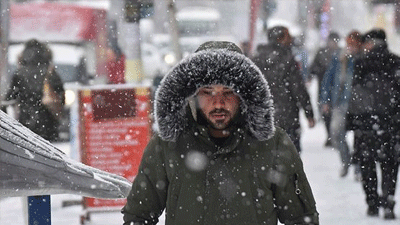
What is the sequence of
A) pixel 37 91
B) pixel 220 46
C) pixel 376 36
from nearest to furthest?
pixel 220 46
pixel 376 36
pixel 37 91

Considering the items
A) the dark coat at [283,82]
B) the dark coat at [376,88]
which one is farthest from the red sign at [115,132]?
the dark coat at [376,88]

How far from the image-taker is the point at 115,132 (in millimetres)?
7594

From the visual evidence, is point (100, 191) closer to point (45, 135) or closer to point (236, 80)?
point (236, 80)

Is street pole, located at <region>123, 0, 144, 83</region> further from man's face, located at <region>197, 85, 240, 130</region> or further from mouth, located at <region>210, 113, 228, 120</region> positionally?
mouth, located at <region>210, 113, 228, 120</region>

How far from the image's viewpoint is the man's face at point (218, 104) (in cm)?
319

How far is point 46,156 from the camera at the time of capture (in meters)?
3.10

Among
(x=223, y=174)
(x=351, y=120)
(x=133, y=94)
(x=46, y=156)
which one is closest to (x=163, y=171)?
(x=223, y=174)

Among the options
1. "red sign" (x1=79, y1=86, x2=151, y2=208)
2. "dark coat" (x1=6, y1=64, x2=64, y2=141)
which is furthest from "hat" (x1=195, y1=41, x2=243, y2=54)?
"dark coat" (x1=6, y1=64, x2=64, y2=141)

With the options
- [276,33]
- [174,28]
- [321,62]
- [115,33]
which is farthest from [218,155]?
[115,33]

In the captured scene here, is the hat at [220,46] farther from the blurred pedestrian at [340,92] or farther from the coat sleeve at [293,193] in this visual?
the blurred pedestrian at [340,92]

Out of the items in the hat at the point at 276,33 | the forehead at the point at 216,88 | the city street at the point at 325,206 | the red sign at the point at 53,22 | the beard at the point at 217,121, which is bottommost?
the city street at the point at 325,206

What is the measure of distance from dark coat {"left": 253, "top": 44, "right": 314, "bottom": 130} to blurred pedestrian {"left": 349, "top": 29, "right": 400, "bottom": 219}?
1.73 feet

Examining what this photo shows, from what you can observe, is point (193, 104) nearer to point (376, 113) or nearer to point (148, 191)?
point (148, 191)

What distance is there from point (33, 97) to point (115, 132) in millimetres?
→ 1040
